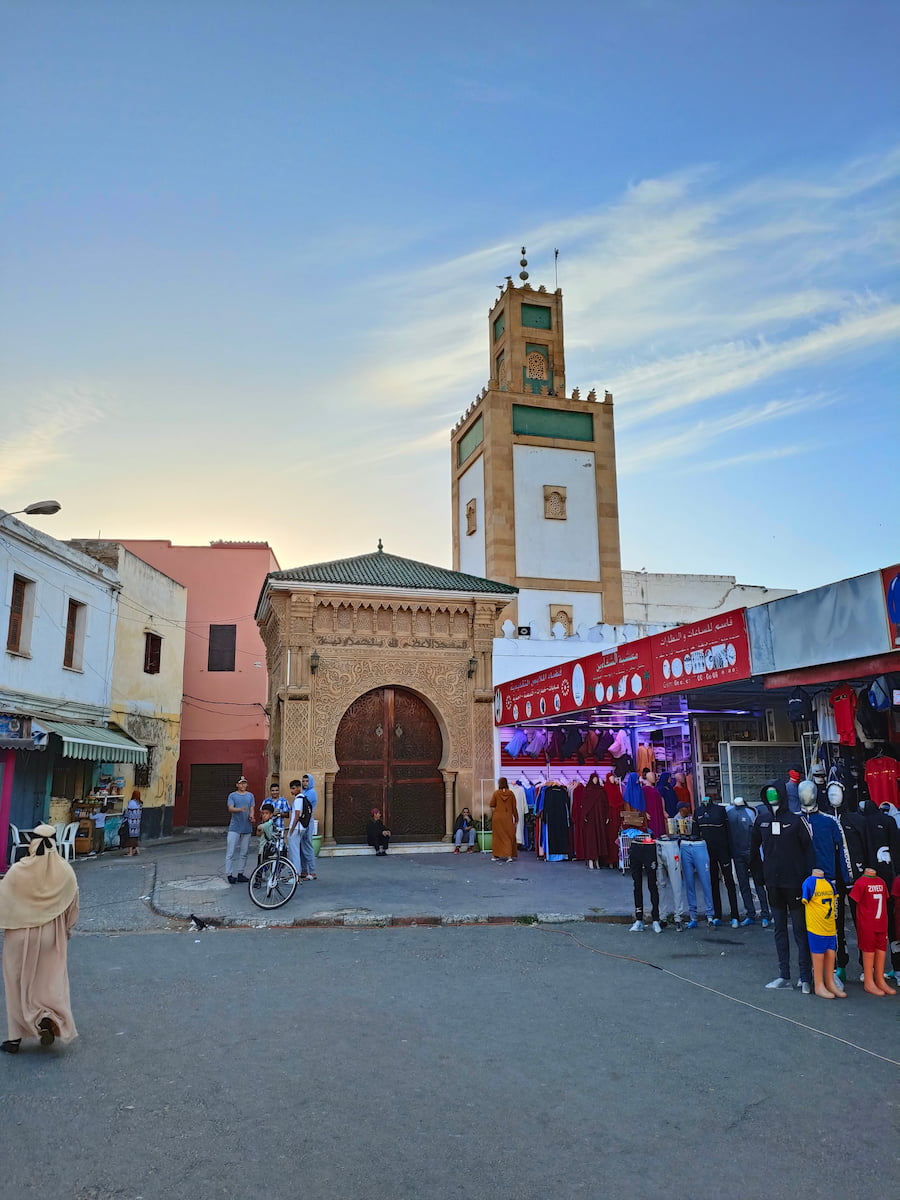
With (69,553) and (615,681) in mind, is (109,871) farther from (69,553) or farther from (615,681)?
(615,681)

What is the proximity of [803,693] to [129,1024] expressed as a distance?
304 inches

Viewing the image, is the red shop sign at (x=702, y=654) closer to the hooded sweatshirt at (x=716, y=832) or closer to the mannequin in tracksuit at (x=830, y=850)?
the hooded sweatshirt at (x=716, y=832)

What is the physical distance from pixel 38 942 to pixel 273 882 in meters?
5.35

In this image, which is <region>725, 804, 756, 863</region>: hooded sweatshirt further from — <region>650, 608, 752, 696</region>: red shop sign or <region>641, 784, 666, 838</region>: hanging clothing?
<region>641, 784, 666, 838</region>: hanging clothing

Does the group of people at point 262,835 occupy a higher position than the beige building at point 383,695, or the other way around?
the beige building at point 383,695

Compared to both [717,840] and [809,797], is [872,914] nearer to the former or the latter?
[809,797]

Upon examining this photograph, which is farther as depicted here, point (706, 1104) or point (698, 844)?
point (698, 844)

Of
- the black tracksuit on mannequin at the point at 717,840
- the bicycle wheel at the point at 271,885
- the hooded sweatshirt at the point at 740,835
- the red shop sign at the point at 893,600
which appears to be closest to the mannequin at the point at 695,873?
the black tracksuit on mannequin at the point at 717,840

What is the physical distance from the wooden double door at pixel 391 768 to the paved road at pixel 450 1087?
10946 mm

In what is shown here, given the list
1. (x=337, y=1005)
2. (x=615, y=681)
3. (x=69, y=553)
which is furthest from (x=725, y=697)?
(x=69, y=553)

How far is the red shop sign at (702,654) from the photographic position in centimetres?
1002

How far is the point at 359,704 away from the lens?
18922mm

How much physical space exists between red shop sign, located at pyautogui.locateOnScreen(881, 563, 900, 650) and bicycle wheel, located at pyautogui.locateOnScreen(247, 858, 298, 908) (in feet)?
25.4

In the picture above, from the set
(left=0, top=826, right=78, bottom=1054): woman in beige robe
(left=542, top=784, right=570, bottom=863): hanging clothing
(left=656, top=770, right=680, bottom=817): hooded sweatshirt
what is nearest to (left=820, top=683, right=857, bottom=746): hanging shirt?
(left=656, top=770, right=680, bottom=817): hooded sweatshirt
